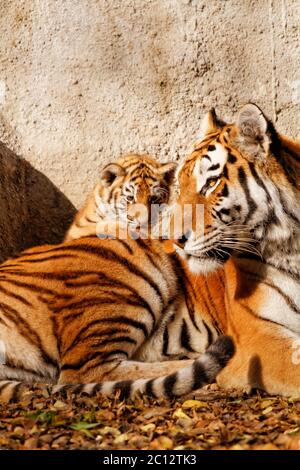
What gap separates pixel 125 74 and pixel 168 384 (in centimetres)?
292

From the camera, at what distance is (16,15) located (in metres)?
5.93

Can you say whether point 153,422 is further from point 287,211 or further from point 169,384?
point 287,211

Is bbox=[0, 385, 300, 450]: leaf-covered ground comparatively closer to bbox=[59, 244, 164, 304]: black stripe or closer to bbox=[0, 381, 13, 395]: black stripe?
bbox=[0, 381, 13, 395]: black stripe

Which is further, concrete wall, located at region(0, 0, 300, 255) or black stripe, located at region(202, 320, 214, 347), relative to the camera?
concrete wall, located at region(0, 0, 300, 255)

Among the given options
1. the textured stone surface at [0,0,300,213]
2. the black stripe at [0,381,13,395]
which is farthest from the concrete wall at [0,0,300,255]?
the black stripe at [0,381,13,395]

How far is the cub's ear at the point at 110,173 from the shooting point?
20.0ft

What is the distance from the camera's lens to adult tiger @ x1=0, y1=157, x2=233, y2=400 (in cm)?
412

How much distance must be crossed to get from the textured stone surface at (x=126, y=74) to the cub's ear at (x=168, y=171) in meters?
0.10

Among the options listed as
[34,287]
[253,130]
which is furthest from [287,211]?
[34,287]

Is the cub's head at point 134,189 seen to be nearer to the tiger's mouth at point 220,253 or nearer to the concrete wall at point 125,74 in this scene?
the concrete wall at point 125,74

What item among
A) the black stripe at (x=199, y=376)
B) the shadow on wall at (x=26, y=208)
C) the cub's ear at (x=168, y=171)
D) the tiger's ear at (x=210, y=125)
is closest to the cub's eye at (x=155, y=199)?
the cub's ear at (x=168, y=171)

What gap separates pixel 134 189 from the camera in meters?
6.35

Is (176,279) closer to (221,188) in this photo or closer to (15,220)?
(221,188)
